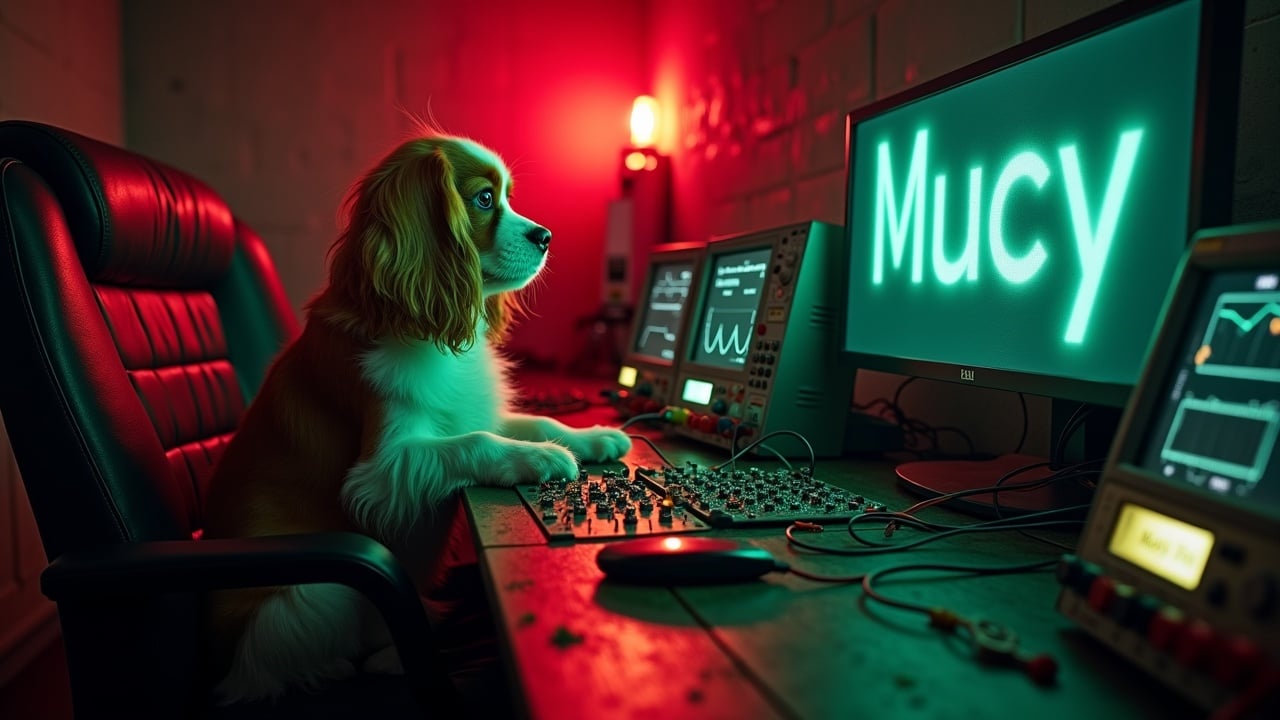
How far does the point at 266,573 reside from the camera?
738 mm

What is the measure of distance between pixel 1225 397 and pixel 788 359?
73cm

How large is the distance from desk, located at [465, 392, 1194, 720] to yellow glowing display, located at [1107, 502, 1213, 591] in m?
0.06

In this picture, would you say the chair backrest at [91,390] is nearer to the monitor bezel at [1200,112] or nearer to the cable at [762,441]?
the cable at [762,441]

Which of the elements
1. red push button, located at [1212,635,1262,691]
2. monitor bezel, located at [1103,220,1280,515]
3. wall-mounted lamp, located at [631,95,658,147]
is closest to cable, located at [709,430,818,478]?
monitor bezel, located at [1103,220,1280,515]

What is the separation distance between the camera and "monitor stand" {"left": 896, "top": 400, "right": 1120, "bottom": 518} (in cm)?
86

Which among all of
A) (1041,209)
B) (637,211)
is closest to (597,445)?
(1041,209)

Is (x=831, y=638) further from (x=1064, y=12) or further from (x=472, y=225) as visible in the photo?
(x=1064, y=12)

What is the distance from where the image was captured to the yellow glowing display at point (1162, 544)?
0.45 m

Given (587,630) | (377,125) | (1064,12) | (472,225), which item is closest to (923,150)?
(1064,12)

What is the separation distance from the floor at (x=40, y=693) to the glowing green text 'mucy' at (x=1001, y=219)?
209 centimetres

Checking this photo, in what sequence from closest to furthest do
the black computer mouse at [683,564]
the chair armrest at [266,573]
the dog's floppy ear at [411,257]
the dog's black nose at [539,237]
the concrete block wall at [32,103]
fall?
the black computer mouse at [683,564] < the chair armrest at [266,573] < the dog's floppy ear at [411,257] < the dog's black nose at [539,237] < the concrete block wall at [32,103]

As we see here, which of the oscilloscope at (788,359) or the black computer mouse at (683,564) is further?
the oscilloscope at (788,359)

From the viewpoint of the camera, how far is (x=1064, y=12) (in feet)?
3.64

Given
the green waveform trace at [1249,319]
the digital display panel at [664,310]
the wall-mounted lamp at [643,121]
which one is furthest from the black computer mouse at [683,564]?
the wall-mounted lamp at [643,121]
